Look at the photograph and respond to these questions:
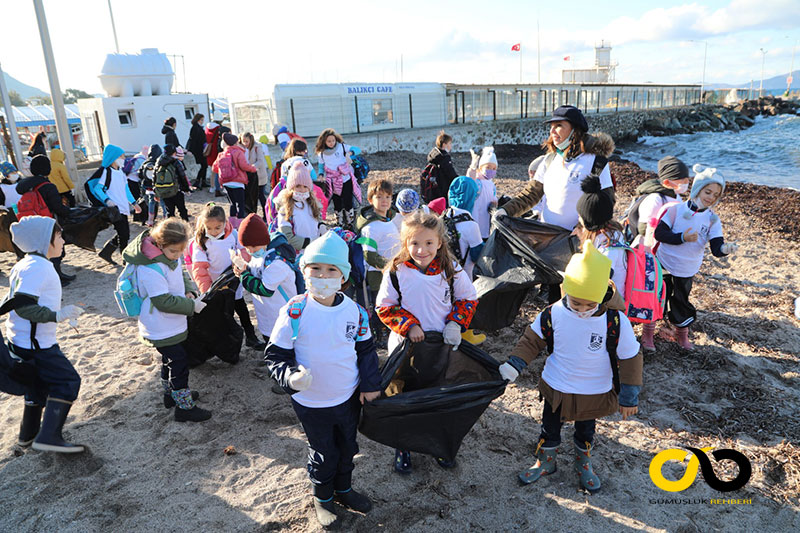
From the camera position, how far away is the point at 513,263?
4043 mm

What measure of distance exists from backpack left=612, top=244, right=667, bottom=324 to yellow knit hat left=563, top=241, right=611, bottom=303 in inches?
47.0

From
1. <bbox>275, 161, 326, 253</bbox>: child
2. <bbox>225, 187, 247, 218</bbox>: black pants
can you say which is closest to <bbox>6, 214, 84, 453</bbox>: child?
<bbox>275, 161, 326, 253</bbox>: child

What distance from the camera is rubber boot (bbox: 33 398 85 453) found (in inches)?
131

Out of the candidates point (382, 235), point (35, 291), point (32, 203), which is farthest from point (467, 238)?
point (32, 203)

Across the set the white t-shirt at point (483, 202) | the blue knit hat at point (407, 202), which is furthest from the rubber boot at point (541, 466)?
the white t-shirt at point (483, 202)

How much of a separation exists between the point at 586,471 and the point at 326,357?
5.82ft

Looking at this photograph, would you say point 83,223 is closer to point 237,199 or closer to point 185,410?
point 237,199

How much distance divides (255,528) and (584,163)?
3463 mm

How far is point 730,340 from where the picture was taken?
488 centimetres

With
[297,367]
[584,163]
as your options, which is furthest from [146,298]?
[584,163]

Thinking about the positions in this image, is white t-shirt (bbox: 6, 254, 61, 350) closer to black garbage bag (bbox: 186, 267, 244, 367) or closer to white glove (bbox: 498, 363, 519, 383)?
black garbage bag (bbox: 186, 267, 244, 367)

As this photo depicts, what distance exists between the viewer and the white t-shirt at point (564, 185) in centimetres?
395

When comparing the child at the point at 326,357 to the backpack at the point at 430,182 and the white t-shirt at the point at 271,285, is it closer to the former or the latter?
the white t-shirt at the point at 271,285

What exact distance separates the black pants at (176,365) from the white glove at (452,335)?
6.75ft
